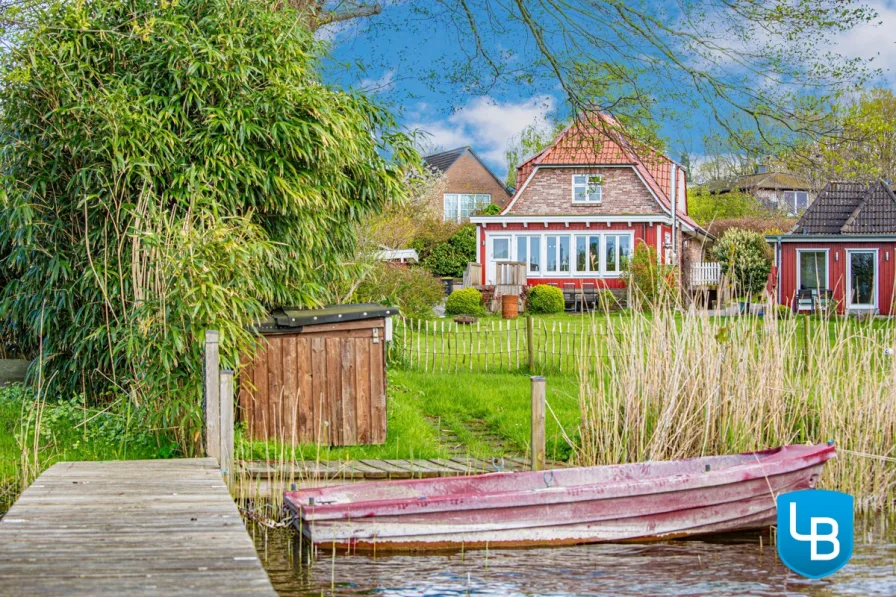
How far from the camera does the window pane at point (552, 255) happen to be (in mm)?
36312

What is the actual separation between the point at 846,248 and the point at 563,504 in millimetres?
24927

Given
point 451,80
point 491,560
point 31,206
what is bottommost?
point 491,560

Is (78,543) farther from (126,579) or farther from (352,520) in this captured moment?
(352,520)

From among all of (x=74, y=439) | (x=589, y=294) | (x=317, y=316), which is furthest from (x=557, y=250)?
(x=74, y=439)

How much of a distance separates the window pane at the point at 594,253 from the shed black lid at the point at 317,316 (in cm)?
2568

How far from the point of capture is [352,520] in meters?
7.67

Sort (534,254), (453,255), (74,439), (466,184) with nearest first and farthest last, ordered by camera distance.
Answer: (74,439), (534,254), (453,255), (466,184)

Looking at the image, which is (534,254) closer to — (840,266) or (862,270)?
(840,266)

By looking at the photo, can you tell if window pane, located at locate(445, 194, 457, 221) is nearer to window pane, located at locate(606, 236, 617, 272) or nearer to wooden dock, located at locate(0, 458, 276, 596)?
window pane, located at locate(606, 236, 617, 272)

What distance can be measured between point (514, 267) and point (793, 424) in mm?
23218

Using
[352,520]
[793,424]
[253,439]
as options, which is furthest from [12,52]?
[793,424]

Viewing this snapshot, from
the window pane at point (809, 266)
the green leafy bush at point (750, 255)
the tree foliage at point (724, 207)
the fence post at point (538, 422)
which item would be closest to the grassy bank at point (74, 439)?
the fence post at point (538, 422)

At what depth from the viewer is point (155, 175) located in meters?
10.8

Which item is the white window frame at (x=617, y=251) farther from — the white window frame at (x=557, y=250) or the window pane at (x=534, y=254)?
the window pane at (x=534, y=254)
